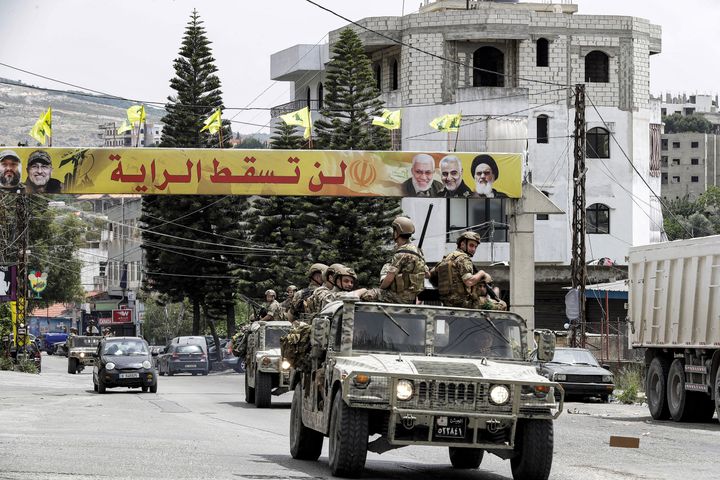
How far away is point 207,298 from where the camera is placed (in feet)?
233

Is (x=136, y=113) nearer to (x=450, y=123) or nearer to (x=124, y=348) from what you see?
(x=450, y=123)

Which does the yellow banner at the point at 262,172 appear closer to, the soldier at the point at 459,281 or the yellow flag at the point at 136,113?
the yellow flag at the point at 136,113

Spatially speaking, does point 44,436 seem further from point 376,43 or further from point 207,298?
point 376,43

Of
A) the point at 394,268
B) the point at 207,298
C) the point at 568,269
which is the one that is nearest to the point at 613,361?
the point at 568,269

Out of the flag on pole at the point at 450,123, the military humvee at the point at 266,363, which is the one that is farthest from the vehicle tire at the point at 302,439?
the flag on pole at the point at 450,123

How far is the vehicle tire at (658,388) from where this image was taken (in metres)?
25.8

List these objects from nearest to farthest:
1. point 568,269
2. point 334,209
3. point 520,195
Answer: point 520,195 < point 334,209 < point 568,269

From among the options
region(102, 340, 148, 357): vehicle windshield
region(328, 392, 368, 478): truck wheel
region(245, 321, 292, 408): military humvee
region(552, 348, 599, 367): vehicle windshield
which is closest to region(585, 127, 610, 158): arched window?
region(552, 348, 599, 367): vehicle windshield

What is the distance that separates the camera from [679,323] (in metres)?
25.1

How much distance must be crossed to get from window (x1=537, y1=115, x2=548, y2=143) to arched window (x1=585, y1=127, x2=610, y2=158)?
254 cm

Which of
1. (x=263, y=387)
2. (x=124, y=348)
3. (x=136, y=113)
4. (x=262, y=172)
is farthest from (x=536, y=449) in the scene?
(x=136, y=113)

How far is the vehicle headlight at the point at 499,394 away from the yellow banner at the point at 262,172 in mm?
27227

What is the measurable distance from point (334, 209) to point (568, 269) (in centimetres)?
1354

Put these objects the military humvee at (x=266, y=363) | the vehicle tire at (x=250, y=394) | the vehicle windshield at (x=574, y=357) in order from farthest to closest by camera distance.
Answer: the vehicle windshield at (x=574, y=357), the vehicle tire at (x=250, y=394), the military humvee at (x=266, y=363)
